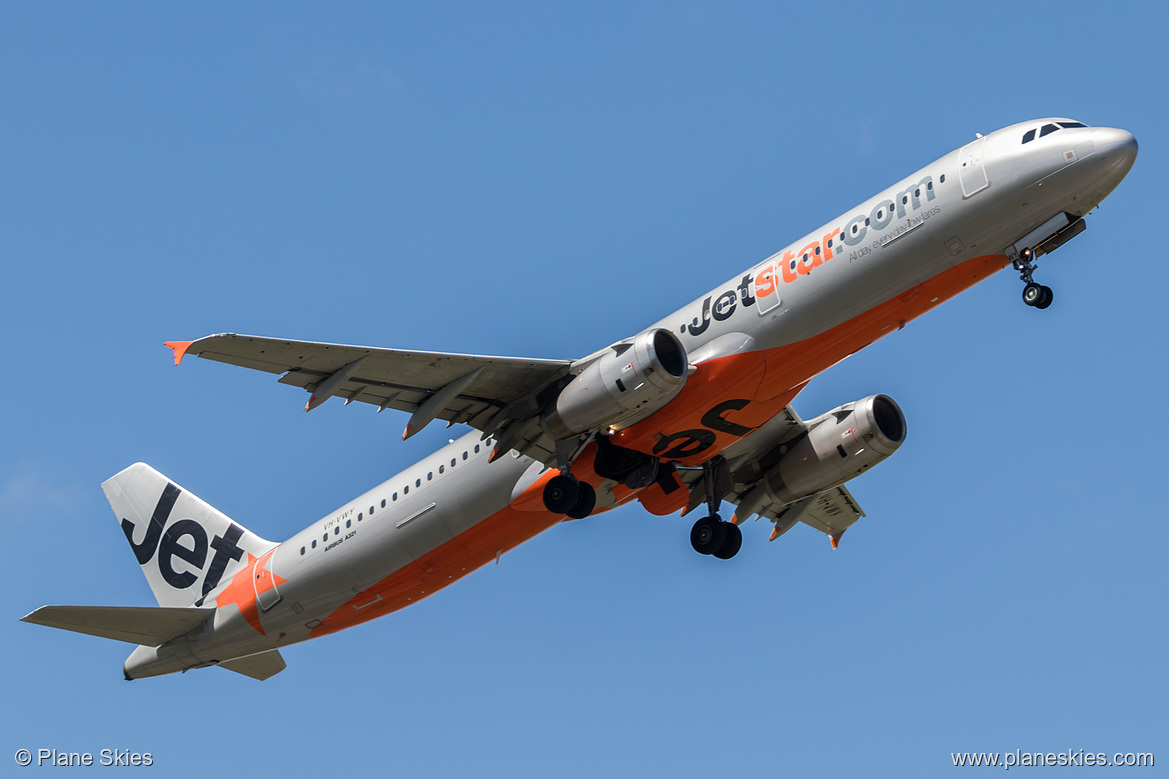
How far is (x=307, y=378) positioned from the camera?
1069 inches

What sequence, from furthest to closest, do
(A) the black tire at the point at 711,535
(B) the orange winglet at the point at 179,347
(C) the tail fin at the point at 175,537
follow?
1. (C) the tail fin at the point at 175,537
2. (A) the black tire at the point at 711,535
3. (B) the orange winglet at the point at 179,347

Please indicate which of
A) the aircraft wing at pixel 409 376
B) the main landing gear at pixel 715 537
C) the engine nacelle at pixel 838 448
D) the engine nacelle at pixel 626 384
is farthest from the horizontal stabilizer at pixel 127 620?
the engine nacelle at pixel 838 448

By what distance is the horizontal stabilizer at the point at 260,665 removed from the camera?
35438 mm

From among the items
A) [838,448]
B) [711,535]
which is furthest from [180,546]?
[838,448]

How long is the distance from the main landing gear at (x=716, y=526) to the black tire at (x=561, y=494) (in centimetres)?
461

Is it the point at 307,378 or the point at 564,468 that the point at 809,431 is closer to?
the point at 564,468

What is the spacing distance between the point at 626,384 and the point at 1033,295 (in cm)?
849

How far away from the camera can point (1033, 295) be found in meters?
25.4

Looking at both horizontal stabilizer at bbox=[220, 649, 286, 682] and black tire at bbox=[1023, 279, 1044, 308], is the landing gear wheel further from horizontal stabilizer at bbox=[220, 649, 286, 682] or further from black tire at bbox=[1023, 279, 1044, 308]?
horizontal stabilizer at bbox=[220, 649, 286, 682]

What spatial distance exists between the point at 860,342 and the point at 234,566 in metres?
18.8

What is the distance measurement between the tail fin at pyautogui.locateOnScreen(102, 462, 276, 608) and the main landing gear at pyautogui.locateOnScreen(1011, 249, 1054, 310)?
20.8 meters

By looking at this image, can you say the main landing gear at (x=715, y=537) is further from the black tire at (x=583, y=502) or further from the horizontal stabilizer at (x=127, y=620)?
the horizontal stabilizer at (x=127, y=620)

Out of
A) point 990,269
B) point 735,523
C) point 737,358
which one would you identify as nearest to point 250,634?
point 735,523

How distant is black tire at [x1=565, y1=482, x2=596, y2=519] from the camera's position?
2914 cm
